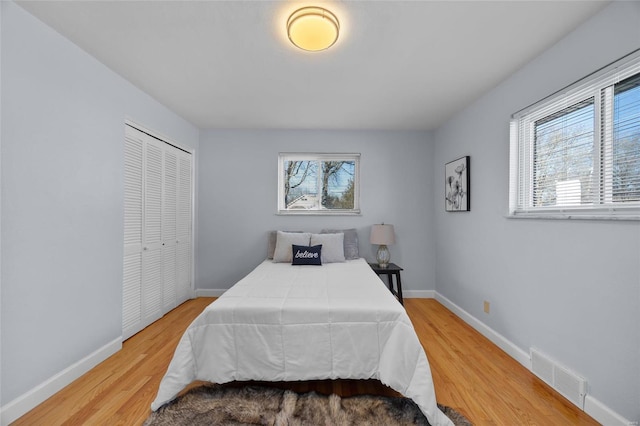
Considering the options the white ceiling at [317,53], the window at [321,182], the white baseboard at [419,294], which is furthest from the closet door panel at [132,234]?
the white baseboard at [419,294]

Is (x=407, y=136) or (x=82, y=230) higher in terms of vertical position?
(x=407, y=136)

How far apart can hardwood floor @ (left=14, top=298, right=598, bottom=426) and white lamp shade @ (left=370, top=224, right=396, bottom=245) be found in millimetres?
1282

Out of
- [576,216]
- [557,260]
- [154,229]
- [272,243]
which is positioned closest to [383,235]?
[272,243]

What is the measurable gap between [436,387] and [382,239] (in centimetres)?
192

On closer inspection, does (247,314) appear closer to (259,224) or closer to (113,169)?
(113,169)

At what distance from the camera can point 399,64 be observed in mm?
2207

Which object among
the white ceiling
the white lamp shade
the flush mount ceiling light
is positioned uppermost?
the white ceiling

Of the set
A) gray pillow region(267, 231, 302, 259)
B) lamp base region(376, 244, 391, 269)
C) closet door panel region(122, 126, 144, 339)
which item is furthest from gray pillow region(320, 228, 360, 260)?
closet door panel region(122, 126, 144, 339)

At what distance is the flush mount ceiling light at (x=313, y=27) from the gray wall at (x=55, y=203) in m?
1.65

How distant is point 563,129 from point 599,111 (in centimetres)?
29

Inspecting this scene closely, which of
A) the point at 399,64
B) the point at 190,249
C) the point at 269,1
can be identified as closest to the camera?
the point at 269,1

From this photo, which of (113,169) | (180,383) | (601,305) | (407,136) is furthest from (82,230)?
(407,136)

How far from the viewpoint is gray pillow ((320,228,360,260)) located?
364 cm

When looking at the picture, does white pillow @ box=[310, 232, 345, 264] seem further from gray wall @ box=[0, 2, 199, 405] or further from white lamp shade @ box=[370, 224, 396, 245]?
gray wall @ box=[0, 2, 199, 405]
